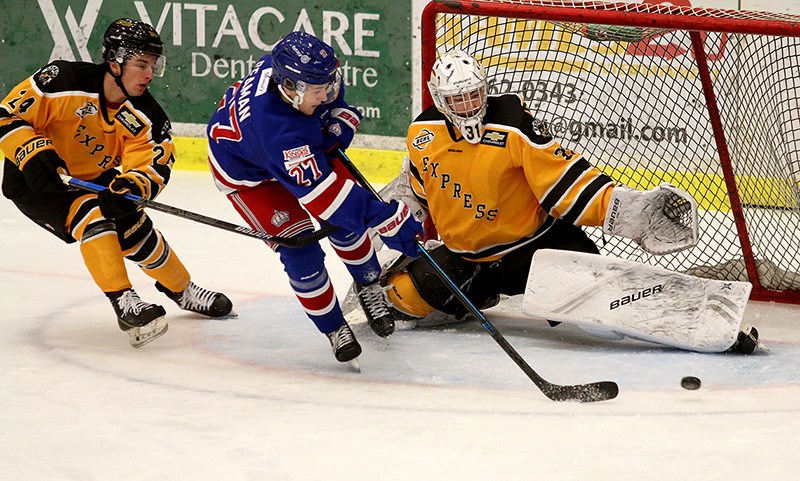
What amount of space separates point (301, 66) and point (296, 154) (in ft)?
0.70

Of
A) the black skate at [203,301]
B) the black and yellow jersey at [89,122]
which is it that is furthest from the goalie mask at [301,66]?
the black skate at [203,301]

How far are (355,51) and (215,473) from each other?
4.12 metres

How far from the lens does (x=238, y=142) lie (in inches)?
116

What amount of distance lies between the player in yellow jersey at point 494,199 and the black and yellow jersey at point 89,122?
751 millimetres

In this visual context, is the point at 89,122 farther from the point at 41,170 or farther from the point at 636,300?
the point at 636,300

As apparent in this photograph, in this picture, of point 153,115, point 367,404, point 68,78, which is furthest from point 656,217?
point 68,78

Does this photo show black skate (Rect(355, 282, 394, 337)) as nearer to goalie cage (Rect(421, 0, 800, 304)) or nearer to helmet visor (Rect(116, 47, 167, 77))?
goalie cage (Rect(421, 0, 800, 304))

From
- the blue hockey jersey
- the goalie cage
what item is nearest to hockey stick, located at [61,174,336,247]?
the blue hockey jersey

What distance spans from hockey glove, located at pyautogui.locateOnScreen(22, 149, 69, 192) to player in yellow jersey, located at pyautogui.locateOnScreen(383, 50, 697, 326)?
3.32ft

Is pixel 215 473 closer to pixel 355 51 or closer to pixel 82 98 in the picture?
pixel 82 98

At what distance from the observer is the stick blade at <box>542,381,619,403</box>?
267 centimetres

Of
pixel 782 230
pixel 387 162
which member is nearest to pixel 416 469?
pixel 782 230

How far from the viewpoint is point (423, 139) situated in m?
3.31

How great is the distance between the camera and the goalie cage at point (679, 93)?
11.4ft
